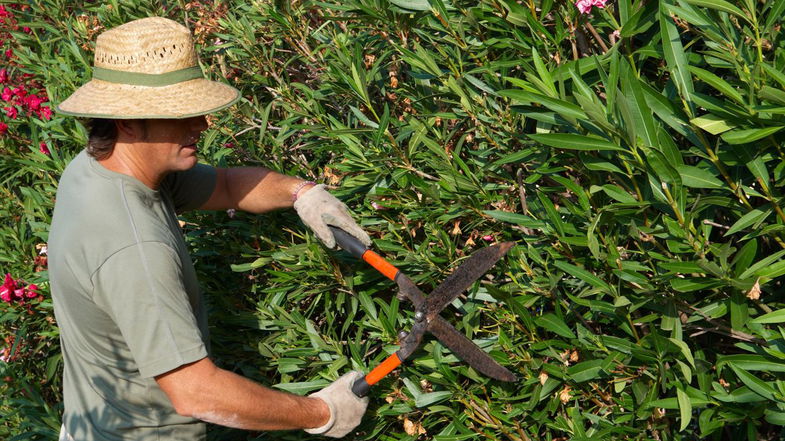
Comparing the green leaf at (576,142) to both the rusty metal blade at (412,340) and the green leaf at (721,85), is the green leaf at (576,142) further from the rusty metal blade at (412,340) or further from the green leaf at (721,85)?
the rusty metal blade at (412,340)

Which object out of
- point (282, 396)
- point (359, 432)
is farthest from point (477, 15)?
point (359, 432)

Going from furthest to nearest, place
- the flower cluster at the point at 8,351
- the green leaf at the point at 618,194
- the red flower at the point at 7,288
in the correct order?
1. the flower cluster at the point at 8,351
2. the red flower at the point at 7,288
3. the green leaf at the point at 618,194

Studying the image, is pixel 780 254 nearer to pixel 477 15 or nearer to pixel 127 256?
pixel 477 15

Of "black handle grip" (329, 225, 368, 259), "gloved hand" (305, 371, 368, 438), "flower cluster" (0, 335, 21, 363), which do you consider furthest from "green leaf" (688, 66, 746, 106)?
"flower cluster" (0, 335, 21, 363)

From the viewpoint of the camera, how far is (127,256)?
317 cm

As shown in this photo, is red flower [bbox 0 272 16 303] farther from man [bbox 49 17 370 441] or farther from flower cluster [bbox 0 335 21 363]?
man [bbox 49 17 370 441]

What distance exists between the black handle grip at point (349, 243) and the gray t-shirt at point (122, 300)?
63 cm

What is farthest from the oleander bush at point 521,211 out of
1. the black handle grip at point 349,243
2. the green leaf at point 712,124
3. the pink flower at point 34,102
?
the pink flower at point 34,102

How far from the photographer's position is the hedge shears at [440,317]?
3.27 metres

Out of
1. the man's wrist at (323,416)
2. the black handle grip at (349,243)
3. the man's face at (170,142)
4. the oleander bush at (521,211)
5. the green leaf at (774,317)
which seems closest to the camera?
the green leaf at (774,317)

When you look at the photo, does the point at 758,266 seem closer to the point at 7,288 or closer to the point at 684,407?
the point at 684,407

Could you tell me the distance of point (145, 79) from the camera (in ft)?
10.9

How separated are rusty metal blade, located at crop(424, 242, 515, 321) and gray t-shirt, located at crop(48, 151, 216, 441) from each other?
0.89 m

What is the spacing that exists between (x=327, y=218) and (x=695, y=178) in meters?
1.62
